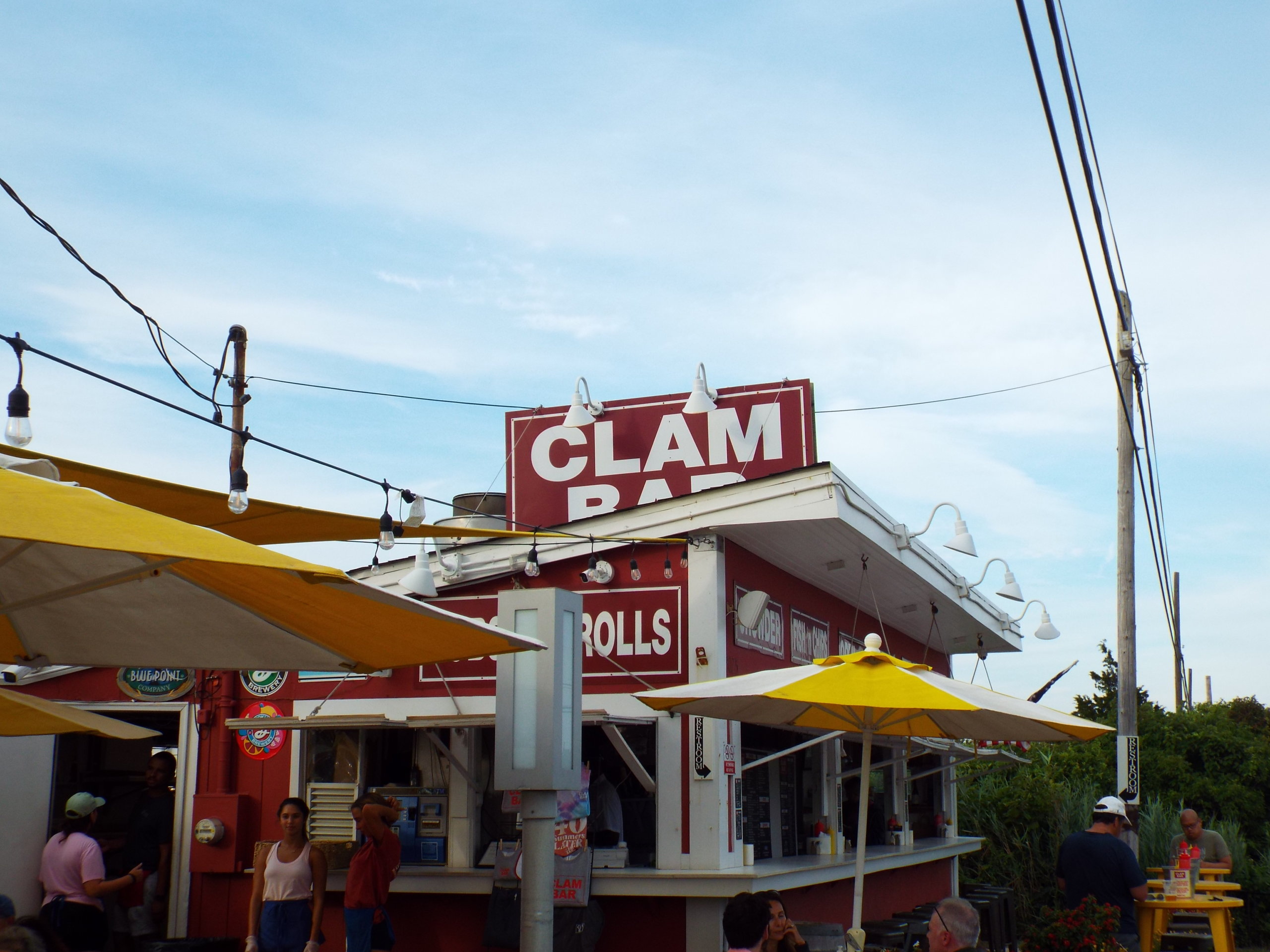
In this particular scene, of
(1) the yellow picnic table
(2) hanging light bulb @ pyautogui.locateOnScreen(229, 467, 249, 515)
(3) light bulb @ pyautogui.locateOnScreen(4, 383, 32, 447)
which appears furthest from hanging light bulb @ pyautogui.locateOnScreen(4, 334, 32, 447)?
(1) the yellow picnic table

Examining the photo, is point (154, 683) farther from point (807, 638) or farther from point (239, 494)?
point (807, 638)

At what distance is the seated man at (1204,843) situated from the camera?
12.8 metres

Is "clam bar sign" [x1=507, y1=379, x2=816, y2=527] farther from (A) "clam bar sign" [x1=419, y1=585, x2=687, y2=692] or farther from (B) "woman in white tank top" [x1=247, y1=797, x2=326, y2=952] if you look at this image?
(B) "woman in white tank top" [x1=247, y1=797, x2=326, y2=952]

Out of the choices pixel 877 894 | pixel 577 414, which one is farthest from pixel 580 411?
pixel 877 894

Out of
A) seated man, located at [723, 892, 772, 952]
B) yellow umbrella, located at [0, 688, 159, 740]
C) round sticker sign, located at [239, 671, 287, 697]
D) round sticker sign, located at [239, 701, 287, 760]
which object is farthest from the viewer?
round sticker sign, located at [239, 671, 287, 697]

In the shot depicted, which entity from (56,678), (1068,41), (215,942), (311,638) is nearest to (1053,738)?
(1068,41)

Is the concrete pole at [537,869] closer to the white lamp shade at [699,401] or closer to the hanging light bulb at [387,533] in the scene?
the hanging light bulb at [387,533]

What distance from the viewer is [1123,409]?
45.8 ft

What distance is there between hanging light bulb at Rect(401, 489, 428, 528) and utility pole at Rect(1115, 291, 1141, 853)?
833cm

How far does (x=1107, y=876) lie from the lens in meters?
9.18

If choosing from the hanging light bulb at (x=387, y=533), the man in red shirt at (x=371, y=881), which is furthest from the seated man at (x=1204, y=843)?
the hanging light bulb at (x=387, y=533)

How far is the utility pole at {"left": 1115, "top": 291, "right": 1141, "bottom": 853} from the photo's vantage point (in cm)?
1326

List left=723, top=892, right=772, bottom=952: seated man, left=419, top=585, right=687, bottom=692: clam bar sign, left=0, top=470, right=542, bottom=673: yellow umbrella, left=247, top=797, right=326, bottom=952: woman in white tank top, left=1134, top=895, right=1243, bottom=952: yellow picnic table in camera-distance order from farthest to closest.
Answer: left=1134, top=895, right=1243, bottom=952: yellow picnic table → left=419, top=585, right=687, bottom=692: clam bar sign → left=247, top=797, right=326, bottom=952: woman in white tank top → left=723, top=892, right=772, bottom=952: seated man → left=0, top=470, right=542, bottom=673: yellow umbrella

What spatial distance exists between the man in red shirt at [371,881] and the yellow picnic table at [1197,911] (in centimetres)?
633
